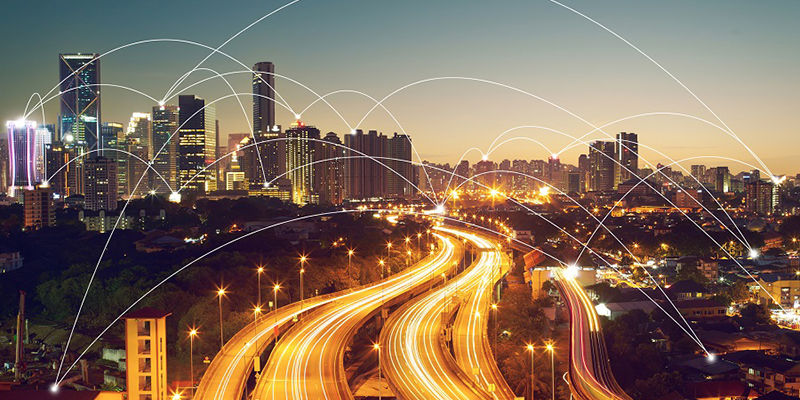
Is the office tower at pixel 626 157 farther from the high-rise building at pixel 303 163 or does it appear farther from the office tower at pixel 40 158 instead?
the office tower at pixel 40 158

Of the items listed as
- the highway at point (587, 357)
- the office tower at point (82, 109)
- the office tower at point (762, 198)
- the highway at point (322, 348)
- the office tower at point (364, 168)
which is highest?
the office tower at point (82, 109)

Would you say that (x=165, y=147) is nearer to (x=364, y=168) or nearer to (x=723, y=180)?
(x=364, y=168)

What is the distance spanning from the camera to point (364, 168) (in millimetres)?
64812

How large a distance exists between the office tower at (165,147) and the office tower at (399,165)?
2516cm

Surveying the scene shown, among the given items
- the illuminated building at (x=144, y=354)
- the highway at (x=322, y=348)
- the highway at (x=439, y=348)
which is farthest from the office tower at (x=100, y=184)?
the illuminated building at (x=144, y=354)

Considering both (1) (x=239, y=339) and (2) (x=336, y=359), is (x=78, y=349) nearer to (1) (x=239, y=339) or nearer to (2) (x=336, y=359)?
(1) (x=239, y=339)

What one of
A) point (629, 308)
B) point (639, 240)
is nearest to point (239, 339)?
point (629, 308)

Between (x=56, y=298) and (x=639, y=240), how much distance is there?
81.3ft

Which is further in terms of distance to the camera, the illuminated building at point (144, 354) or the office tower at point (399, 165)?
the office tower at point (399, 165)

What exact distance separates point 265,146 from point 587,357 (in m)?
62.1

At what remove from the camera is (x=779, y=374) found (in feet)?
42.4

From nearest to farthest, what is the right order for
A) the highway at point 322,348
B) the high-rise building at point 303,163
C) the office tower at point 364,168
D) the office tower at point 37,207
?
1. the highway at point 322,348
2. the office tower at point 37,207
3. the office tower at point 364,168
4. the high-rise building at point 303,163

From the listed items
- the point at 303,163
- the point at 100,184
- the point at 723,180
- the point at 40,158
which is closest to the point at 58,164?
the point at 40,158

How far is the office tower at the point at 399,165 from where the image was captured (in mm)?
61000
